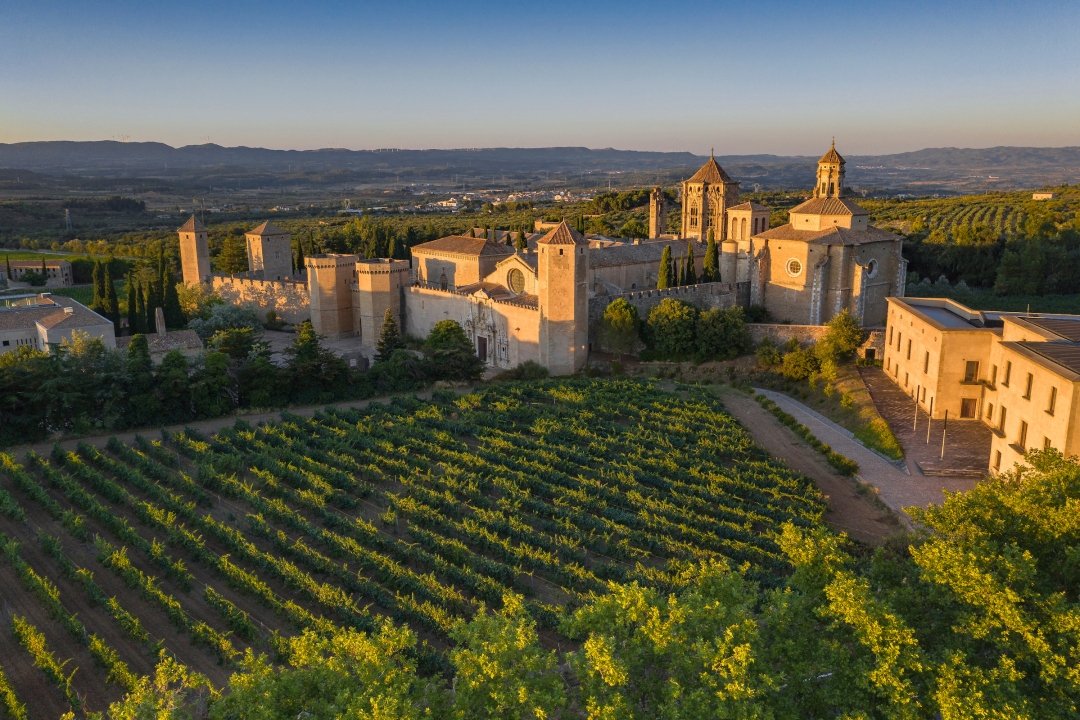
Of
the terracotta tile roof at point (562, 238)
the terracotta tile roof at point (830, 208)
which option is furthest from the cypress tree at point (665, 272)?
the terracotta tile roof at point (562, 238)

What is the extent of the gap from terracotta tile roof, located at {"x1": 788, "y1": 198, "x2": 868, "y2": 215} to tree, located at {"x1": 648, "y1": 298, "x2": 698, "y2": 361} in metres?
6.51

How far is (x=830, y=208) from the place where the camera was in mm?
32875

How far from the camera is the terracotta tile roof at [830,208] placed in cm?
3262

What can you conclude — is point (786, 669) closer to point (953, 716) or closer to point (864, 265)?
point (953, 716)

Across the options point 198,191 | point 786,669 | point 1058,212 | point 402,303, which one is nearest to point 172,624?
point 786,669

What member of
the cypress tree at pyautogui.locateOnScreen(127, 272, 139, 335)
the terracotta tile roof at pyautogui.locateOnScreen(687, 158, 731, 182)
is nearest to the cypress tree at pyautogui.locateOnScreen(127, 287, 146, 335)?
the cypress tree at pyautogui.locateOnScreen(127, 272, 139, 335)

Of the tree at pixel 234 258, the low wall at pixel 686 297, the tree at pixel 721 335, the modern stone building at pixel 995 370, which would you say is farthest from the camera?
the tree at pixel 234 258

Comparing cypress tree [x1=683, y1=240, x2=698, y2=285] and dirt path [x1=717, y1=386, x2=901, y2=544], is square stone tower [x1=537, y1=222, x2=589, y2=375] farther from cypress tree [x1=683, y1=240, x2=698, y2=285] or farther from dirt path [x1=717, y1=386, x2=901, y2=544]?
cypress tree [x1=683, y1=240, x2=698, y2=285]

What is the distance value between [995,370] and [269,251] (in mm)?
36019

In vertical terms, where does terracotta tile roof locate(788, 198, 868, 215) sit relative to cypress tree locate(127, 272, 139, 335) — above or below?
above

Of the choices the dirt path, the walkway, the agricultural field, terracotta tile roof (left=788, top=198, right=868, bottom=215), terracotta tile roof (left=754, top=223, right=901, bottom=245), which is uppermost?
terracotta tile roof (left=788, top=198, right=868, bottom=215)

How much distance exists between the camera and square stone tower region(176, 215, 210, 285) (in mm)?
44156

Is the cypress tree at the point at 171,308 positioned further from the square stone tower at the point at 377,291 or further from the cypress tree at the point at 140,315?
the square stone tower at the point at 377,291

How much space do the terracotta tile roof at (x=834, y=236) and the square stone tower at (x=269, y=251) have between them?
26114 millimetres
